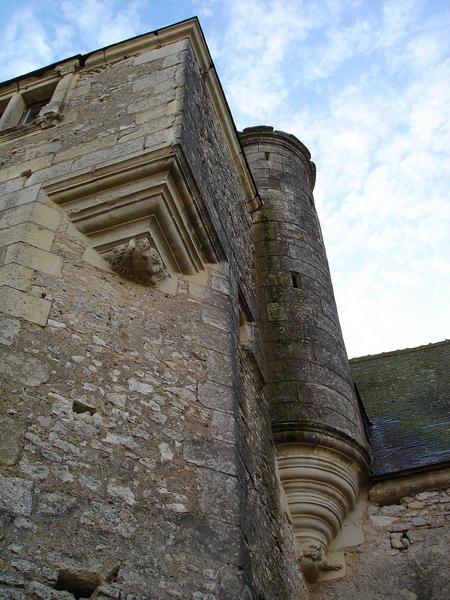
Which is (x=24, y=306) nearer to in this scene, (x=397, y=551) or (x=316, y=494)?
(x=316, y=494)

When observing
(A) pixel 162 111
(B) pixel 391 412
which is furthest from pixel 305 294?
(A) pixel 162 111

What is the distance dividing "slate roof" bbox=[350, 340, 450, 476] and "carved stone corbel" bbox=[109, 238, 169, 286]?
2804 mm

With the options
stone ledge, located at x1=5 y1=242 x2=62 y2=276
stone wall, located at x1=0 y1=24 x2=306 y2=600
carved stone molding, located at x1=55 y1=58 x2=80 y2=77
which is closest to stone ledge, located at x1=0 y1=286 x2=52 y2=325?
stone wall, located at x1=0 y1=24 x2=306 y2=600

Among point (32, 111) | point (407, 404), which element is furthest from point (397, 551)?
point (32, 111)

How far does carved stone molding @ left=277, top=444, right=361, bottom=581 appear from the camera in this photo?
5043 millimetres

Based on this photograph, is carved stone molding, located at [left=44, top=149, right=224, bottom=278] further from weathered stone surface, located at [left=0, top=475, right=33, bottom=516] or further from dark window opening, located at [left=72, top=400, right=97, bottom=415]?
weathered stone surface, located at [left=0, top=475, right=33, bottom=516]

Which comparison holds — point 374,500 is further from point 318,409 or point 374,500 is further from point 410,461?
point 318,409

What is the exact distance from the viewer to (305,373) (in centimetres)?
601

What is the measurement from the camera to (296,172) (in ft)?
31.0

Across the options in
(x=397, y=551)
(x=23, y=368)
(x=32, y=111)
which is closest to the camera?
(x=23, y=368)

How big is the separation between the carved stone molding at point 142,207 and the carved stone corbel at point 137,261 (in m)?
0.01

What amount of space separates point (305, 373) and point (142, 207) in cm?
239

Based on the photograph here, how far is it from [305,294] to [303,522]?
265cm

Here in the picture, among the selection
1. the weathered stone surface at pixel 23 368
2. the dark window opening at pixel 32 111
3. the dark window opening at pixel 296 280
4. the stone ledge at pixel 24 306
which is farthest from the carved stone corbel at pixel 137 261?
the dark window opening at pixel 32 111
